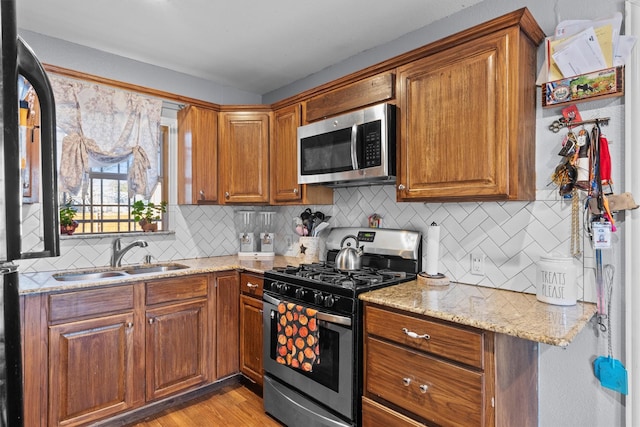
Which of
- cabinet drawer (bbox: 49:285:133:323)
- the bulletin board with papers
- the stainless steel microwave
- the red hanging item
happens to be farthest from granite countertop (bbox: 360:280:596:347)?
cabinet drawer (bbox: 49:285:133:323)

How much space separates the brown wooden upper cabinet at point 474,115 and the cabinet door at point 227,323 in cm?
149

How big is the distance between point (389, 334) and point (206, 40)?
7.44 feet

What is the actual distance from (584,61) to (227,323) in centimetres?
264

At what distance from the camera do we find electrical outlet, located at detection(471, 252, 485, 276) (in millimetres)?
2068

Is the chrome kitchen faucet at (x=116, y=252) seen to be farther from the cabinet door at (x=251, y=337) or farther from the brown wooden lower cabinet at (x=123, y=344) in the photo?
the cabinet door at (x=251, y=337)

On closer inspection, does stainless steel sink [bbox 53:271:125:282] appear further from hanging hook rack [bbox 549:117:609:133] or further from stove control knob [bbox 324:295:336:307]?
hanging hook rack [bbox 549:117:609:133]

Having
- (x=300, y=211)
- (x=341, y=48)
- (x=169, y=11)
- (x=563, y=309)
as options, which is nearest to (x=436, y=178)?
(x=563, y=309)

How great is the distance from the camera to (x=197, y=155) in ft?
9.78

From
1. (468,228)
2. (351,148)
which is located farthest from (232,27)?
(468,228)

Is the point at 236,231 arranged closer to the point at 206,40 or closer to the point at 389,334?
the point at 206,40

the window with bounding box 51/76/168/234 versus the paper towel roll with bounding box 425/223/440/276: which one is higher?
the window with bounding box 51/76/168/234

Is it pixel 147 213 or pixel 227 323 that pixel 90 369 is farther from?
pixel 147 213

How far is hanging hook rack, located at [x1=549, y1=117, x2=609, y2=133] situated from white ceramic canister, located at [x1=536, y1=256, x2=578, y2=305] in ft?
2.08

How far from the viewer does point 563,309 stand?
1599 millimetres
